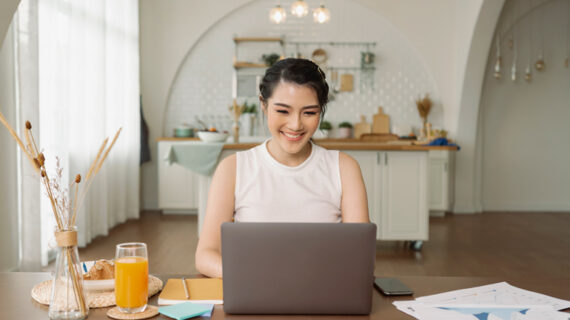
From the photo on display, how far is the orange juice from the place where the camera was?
97 centimetres

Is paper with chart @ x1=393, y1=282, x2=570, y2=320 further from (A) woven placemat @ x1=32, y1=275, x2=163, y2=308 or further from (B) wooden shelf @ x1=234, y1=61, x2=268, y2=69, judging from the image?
(B) wooden shelf @ x1=234, y1=61, x2=268, y2=69

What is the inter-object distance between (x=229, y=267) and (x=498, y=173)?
6.40 meters

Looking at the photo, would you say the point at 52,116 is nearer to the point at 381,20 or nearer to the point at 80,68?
the point at 80,68

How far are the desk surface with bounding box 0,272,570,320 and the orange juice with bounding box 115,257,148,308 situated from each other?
0.18 feet

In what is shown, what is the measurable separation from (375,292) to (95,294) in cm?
61

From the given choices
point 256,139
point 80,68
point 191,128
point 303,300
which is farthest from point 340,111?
point 303,300

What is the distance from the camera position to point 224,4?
6.41m

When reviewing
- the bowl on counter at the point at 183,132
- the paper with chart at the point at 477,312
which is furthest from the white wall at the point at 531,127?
the paper with chart at the point at 477,312

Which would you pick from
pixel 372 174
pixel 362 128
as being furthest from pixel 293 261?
pixel 362 128

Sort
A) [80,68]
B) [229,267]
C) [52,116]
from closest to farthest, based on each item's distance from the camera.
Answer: [229,267] < [52,116] < [80,68]

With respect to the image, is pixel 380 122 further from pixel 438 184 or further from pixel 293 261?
pixel 293 261

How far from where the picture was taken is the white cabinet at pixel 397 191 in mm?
4301

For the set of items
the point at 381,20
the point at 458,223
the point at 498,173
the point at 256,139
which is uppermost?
the point at 381,20

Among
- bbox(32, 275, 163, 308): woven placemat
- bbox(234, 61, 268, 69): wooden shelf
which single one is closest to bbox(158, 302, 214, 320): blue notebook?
bbox(32, 275, 163, 308): woven placemat
